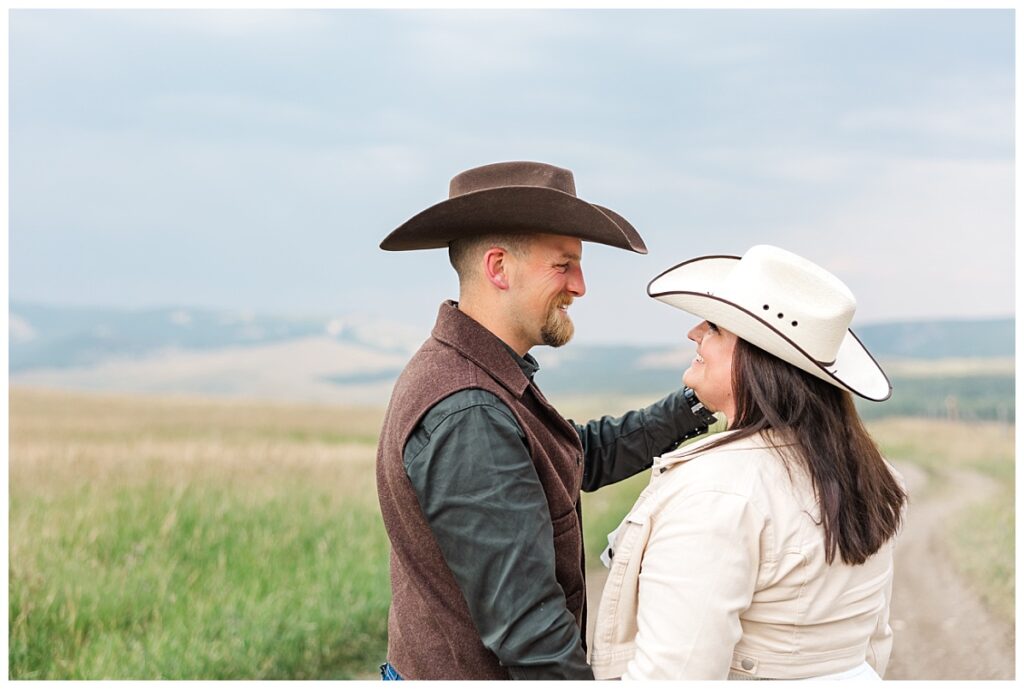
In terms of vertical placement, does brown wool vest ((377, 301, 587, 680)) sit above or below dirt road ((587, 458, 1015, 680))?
above

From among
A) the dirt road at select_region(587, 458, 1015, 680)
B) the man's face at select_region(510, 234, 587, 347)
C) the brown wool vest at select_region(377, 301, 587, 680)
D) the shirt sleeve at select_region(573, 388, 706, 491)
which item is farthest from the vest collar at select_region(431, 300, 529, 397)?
the dirt road at select_region(587, 458, 1015, 680)

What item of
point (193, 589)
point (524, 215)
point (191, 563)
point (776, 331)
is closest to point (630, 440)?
point (524, 215)

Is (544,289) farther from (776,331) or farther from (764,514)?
(764,514)

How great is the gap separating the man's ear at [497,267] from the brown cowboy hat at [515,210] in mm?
68

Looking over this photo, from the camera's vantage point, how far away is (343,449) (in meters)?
10.4

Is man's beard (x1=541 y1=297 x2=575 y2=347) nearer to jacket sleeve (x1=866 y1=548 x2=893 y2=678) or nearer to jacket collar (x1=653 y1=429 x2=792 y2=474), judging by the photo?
jacket collar (x1=653 y1=429 x2=792 y2=474)

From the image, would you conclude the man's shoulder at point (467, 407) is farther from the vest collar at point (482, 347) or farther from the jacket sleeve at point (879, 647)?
the jacket sleeve at point (879, 647)

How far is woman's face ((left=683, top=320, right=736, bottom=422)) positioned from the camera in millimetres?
2309

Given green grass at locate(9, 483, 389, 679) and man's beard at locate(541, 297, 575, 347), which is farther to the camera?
green grass at locate(9, 483, 389, 679)

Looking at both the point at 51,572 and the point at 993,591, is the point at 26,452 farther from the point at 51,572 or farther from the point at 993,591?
the point at 993,591

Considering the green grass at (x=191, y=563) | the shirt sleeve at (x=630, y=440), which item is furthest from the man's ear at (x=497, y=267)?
the green grass at (x=191, y=563)

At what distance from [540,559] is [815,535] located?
61cm

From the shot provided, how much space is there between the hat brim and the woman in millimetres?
312

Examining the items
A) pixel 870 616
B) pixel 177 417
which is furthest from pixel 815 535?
pixel 177 417
